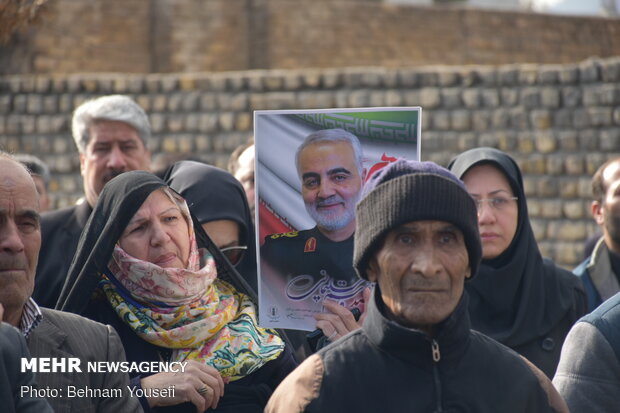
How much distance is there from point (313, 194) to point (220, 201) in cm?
87

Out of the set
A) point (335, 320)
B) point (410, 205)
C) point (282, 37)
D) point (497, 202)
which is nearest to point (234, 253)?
point (335, 320)

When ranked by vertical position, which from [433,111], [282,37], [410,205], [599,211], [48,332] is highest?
[282,37]

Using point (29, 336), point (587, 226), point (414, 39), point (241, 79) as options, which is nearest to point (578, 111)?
point (587, 226)

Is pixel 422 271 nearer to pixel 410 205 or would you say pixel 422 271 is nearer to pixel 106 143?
pixel 410 205

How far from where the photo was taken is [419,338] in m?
2.80

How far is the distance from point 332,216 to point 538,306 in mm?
1263

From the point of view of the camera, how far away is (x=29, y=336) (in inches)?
122

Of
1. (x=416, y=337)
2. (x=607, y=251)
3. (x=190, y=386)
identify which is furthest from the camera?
(x=607, y=251)

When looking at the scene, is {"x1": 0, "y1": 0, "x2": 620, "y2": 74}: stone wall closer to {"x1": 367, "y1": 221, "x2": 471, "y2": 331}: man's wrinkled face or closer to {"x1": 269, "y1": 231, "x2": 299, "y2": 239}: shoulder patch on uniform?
{"x1": 269, "y1": 231, "x2": 299, "y2": 239}: shoulder patch on uniform

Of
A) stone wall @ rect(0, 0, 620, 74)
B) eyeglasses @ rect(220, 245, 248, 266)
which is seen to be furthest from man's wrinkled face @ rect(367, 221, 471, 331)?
stone wall @ rect(0, 0, 620, 74)

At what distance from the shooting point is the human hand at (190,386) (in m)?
3.38

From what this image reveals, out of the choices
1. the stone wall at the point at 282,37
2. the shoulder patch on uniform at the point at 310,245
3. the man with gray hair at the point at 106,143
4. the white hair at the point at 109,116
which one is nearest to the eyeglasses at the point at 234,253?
the shoulder patch on uniform at the point at 310,245

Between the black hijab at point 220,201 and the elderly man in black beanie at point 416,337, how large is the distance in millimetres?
1612

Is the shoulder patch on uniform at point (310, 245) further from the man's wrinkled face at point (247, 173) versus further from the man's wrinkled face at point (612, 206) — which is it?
the man's wrinkled face at point (612, 206)
